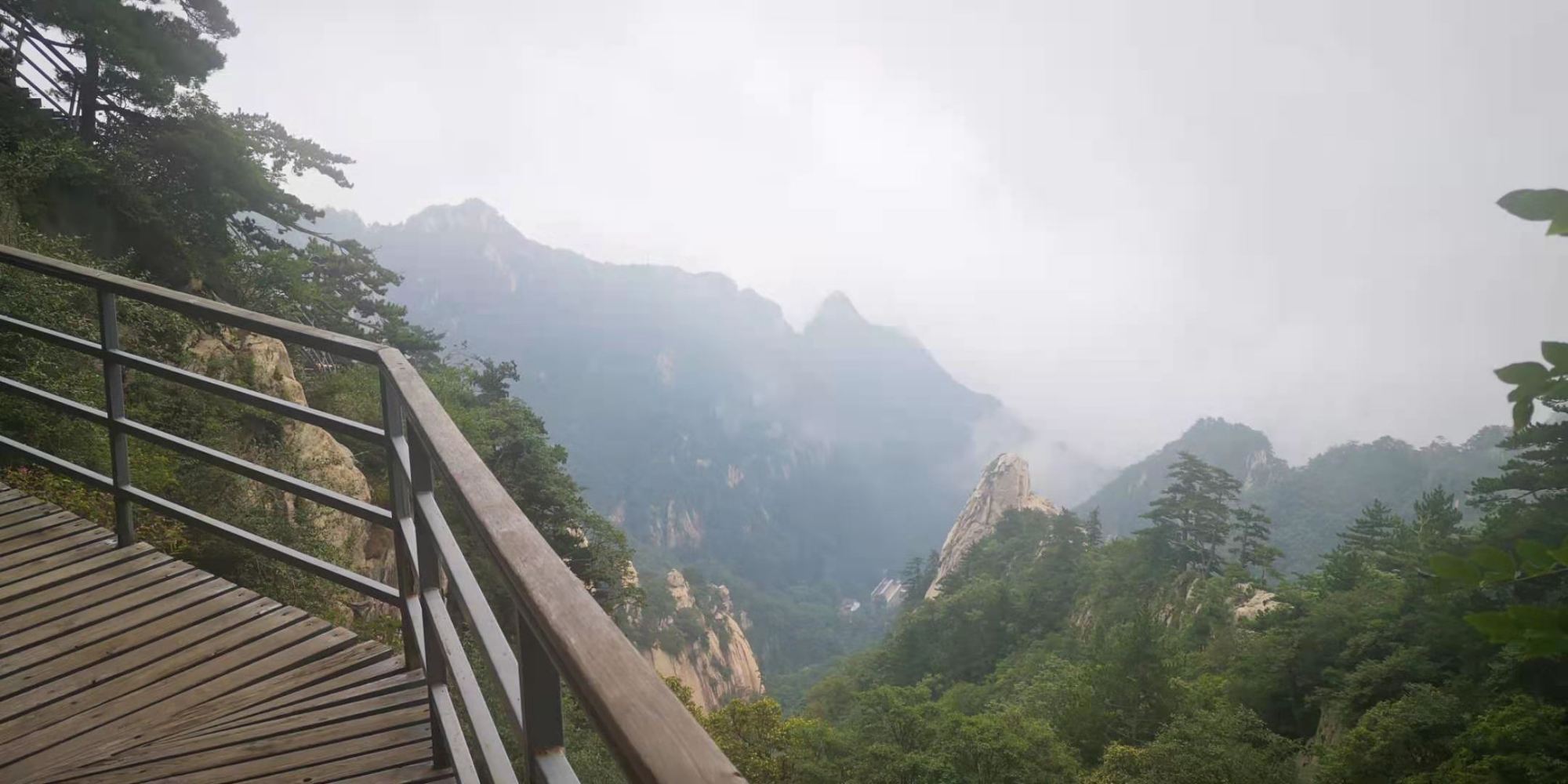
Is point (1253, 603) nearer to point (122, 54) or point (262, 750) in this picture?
point (262, 750)

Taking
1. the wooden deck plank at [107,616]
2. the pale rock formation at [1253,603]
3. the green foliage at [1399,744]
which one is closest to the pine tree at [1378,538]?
the pale rock formation at [1253,603]

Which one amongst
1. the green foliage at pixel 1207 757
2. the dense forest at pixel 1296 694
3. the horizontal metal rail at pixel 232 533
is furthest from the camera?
the green foliage at pixel 1207 757

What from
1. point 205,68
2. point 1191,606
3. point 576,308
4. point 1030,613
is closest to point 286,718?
point 205,68

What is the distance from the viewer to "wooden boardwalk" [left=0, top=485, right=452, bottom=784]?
1822 millimetres

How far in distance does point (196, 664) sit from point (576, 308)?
13196 centimetres

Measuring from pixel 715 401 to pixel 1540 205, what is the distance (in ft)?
417

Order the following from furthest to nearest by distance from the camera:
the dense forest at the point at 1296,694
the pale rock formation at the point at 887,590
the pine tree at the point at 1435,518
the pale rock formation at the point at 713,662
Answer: the pale rock formation at the point at 887,590 → the pale rock formation at the point at 713,662 → the pine tree at the point at 1435,518 → the dense forest at the point at 1296,694

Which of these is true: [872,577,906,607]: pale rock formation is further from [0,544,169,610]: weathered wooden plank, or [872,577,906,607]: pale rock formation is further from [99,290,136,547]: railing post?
[99,290,136,547]: railing post

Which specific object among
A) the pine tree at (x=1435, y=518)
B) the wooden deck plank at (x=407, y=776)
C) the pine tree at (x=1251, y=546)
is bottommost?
the pine tree at (x=1251, y=546)

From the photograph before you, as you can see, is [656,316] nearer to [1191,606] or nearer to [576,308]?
[576,308]

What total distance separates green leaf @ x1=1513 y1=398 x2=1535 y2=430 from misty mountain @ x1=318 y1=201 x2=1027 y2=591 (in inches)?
3691

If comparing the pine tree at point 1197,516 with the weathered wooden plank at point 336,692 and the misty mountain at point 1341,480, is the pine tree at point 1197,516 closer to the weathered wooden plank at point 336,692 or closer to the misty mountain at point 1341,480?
the misty mountain at point 1341,480

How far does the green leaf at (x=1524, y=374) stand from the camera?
91cm

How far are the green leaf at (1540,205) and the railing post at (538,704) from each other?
1241 mm
